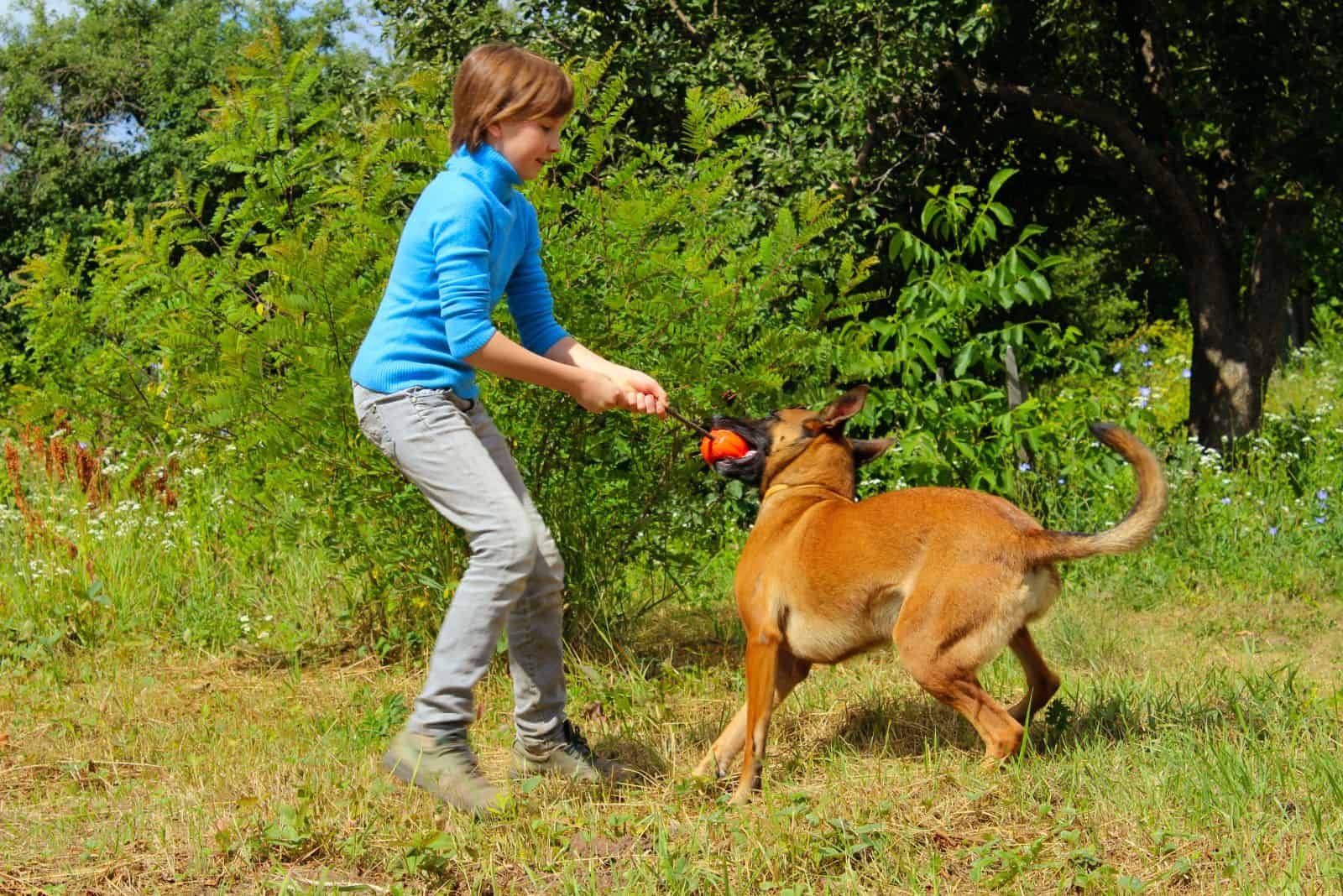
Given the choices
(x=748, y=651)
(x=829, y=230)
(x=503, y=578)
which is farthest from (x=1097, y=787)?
(x=829, y=230)

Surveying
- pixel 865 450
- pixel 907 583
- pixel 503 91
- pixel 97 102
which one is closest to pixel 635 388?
pixel 503 91

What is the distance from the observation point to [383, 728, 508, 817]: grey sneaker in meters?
3.76

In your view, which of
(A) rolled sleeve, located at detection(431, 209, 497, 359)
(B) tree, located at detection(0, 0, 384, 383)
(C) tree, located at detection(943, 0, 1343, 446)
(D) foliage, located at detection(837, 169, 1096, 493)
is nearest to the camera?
(A) rolled sleeve, located at detection(431, 209, 497, 359)

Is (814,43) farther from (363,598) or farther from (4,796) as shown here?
(4,796)

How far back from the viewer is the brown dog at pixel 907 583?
3918 mm

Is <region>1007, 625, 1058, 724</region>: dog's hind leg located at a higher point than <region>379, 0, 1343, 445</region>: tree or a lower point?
lower

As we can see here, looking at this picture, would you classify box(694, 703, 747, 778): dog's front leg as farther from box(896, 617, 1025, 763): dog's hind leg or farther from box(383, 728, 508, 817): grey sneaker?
box(383, 728, 508, 817): grey sneaker

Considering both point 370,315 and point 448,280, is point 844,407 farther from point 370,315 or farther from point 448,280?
point 370,315

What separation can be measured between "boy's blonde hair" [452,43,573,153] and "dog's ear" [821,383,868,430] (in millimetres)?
A: 1457

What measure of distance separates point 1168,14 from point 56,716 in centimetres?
848

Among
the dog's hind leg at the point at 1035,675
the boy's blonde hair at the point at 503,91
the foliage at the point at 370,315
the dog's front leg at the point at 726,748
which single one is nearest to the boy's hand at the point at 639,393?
the boy's blonde hair at the point at 503,91

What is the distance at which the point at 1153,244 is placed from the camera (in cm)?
1094

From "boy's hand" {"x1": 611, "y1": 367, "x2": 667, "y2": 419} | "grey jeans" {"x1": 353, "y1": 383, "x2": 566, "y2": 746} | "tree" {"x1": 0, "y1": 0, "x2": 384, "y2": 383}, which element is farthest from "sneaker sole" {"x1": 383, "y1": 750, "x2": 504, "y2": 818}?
"tree" {"x1": 0, "y1": 0, "x2": 384, "y2": 383}

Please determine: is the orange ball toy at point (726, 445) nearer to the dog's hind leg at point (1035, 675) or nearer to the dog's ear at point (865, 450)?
the dog's ear at point (865, 450)
